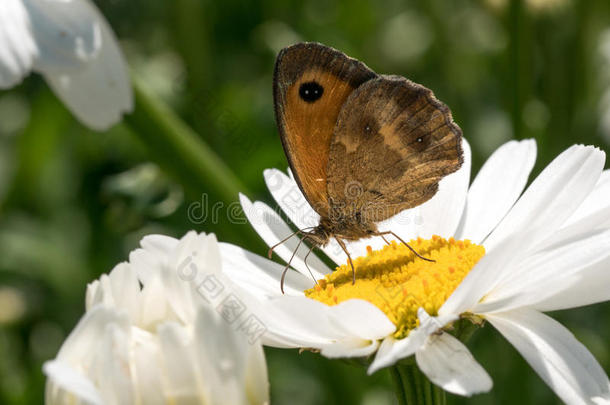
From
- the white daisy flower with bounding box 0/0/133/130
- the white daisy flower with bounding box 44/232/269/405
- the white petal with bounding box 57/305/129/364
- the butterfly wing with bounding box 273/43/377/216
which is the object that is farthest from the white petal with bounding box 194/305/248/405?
the butterfly wing with bounding box 273/43/377/216

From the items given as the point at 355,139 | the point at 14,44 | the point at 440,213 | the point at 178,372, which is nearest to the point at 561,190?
the point at 440,213

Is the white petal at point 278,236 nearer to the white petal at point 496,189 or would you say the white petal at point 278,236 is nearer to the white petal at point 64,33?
the white petal at point 496,189

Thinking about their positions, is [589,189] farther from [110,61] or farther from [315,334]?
[110,61]

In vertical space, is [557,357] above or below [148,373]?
above

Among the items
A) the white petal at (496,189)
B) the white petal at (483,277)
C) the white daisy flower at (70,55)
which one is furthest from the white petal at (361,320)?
the white daisy flower at (70,55)

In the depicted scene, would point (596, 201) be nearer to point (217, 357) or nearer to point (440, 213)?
point (440, 213)

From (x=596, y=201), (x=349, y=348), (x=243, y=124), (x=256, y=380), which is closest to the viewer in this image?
(x=256, y=380)
